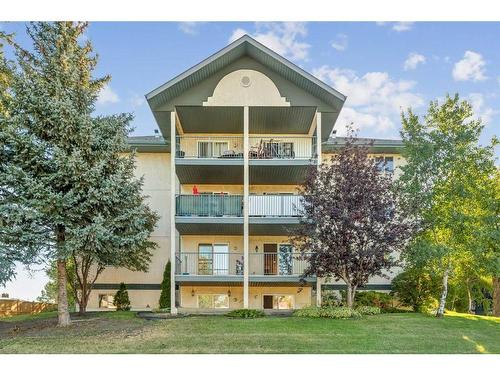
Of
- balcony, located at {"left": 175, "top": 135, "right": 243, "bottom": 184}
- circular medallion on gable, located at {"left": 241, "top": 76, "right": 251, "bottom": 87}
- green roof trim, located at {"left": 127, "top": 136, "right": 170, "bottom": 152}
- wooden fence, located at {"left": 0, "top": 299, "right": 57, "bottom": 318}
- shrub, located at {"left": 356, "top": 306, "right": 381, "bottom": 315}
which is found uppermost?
circular medallion on gable, located at {"left": 241, "top": 76, "right": 251, "bottom": 87}

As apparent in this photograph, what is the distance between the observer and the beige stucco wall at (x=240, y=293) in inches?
930

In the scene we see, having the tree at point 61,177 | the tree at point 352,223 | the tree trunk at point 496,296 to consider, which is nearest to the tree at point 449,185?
the tree at point 352,223

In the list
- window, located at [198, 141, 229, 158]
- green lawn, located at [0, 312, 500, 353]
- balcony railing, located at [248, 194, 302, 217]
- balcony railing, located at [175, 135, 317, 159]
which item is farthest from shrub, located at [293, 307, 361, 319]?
window, located at [198, 141, 229, 158]

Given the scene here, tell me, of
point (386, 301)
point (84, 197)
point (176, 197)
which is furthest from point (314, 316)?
point (84, 197)

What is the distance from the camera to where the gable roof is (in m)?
20.9

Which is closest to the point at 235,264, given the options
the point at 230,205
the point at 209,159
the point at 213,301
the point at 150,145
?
the point at 213,301

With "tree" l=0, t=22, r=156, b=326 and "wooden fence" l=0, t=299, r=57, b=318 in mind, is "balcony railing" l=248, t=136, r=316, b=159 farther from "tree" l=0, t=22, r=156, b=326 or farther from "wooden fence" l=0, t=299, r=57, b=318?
"wooden fence" l=0, t=299, r=57, b=318

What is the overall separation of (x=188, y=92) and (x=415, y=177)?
10162mm

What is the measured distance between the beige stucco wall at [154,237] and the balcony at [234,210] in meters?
3.62

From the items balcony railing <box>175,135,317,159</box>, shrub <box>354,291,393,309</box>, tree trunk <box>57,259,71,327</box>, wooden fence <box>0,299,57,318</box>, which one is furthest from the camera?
wooden fence <box>0,299,57,318</box>

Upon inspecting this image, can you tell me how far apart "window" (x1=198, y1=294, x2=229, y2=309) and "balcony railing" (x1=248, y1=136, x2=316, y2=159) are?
22.6ft

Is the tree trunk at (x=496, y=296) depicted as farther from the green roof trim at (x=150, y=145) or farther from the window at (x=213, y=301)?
the green roof trim at (x=150, y=145)

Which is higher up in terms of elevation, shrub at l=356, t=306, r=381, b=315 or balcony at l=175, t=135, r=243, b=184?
balcony at l=175, t=135, r=243, b=184

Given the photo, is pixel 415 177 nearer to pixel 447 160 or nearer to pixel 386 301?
pixel 447 160
